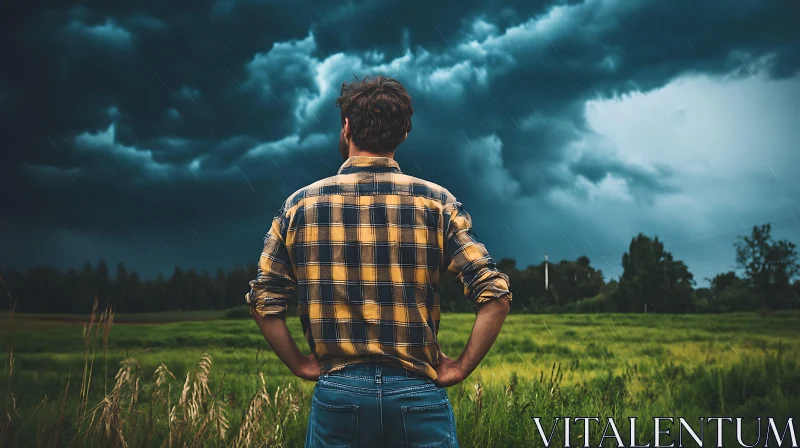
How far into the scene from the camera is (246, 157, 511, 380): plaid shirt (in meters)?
2.34

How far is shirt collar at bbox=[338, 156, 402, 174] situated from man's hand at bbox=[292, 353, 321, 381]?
2.78ft

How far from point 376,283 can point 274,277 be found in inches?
20.7

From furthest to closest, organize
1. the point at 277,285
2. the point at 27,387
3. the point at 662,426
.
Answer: the point at 27,387 < the point at 662,426 < the point at 277,285

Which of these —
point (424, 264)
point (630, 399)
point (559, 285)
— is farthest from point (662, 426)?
point (559, 285)

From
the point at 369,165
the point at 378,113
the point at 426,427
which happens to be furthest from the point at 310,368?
the point at 378,113

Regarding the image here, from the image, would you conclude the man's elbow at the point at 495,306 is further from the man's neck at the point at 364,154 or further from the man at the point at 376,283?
the man's neck at the point at 364,154

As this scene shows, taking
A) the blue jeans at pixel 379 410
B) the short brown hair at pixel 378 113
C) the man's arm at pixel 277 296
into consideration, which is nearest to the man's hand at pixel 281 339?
the man's arm at pixel 277 296

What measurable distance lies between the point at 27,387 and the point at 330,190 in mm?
14207

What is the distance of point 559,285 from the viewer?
71.8m


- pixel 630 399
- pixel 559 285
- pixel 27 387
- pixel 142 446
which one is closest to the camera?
pixel 142 446

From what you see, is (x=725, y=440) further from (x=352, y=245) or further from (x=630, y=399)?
(x=352, y=245)

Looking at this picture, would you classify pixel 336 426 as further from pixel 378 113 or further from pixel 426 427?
pixel 378 113

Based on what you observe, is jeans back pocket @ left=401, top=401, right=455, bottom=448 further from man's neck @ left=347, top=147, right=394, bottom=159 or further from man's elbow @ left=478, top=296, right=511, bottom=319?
man's neck @ left=347, top=147, right=394, bottom=159

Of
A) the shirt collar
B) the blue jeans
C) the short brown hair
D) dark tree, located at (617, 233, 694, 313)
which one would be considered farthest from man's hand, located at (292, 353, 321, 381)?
dark tree, located at (617, 233, 694, 313)
